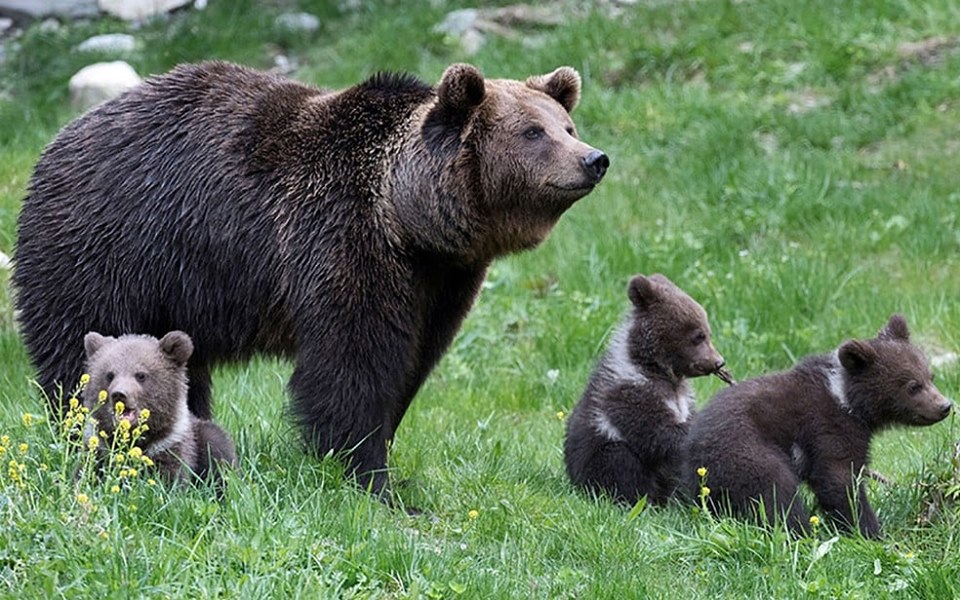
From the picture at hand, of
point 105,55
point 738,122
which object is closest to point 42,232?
point 738,122

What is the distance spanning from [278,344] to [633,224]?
17.4 feet

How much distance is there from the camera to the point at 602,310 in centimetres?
1025

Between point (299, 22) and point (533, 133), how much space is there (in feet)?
32.1

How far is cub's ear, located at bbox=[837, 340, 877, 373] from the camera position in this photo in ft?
21.5

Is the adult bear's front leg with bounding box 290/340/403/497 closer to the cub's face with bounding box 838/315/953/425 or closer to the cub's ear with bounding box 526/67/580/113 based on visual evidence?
the cub's ear with bounding box 526/67/580/113

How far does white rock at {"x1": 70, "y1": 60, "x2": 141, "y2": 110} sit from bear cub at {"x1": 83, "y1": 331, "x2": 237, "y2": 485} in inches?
293

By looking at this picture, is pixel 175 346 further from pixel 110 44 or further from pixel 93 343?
pixel 110 44

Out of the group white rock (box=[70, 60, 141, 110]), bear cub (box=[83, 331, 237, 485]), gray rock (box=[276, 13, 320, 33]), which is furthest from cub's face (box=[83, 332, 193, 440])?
gray rock (box=[276, 13, 320, 33])

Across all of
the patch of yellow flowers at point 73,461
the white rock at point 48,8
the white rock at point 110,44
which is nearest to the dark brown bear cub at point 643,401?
the patch of yellow flowers at point 73,461

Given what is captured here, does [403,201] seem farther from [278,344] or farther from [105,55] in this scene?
[105,55]

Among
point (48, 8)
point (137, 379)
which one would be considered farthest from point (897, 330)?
point (48, 8)

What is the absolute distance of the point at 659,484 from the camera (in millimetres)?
7242

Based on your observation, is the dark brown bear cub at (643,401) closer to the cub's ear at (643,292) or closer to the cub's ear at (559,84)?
the cub's ear at (643,292)

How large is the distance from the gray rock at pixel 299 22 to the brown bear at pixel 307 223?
8.94m
